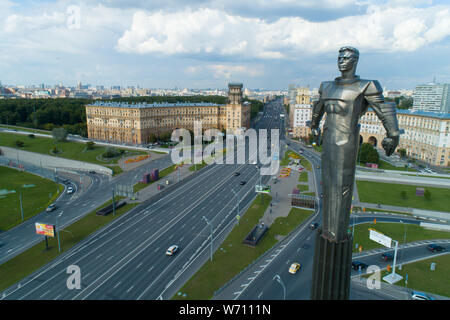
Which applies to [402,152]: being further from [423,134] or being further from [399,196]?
[399,196]

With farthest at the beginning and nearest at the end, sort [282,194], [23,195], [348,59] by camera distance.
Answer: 1. [282,194]
2. [23,195]
3. [348,59]

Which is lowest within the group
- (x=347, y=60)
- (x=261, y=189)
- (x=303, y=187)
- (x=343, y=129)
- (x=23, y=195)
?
(x=23, y=195)

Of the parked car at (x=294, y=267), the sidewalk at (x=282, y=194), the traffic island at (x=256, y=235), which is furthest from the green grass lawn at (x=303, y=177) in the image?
the parked car at (x=294, y=267)

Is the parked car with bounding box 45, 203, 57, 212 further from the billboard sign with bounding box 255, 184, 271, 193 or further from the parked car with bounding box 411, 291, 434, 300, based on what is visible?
the parked car with bounding box 411, 291, 434, 300

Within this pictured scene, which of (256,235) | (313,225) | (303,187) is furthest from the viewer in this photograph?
(303,187)

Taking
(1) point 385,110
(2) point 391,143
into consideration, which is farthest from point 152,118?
(2) point 391,143
